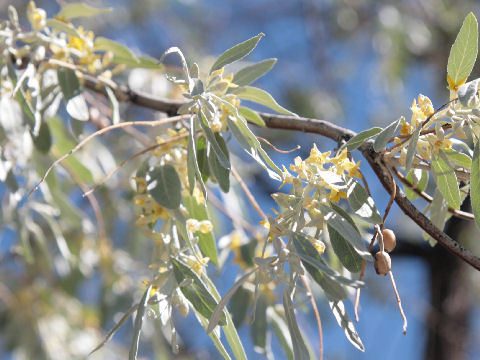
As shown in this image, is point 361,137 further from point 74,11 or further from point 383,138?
point 74,11

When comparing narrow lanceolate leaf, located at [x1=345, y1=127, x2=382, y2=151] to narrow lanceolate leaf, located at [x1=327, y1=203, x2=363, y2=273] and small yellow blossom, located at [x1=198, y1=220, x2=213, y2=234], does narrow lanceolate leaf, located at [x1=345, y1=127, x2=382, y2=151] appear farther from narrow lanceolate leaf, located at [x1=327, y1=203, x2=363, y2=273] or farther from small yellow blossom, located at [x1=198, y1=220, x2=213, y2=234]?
small yellow blossom, located at [x1=198, y1=220, x2=213, y2=234]

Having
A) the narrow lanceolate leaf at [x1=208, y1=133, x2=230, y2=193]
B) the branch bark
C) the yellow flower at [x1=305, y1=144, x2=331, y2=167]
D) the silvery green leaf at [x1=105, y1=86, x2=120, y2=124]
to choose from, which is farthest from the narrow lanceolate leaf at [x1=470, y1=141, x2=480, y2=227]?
the silvery green leaf at [x1=105, y1=86, x2=120, y2=124]

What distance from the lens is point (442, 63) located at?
2934mm

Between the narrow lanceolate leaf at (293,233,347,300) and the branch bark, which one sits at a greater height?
the branch bark

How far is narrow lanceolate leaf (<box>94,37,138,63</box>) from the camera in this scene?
0.92m

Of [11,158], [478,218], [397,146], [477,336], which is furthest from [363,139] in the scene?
[477,336]

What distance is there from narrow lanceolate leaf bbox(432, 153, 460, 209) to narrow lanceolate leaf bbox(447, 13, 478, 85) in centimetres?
8

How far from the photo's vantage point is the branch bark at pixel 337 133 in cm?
59

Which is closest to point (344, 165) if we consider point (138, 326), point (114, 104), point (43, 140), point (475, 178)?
point (475, 178)

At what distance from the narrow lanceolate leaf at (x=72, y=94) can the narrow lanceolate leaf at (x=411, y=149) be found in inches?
18.8

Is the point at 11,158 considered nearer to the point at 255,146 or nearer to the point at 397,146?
the point at 255,146

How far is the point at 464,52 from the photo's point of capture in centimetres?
61

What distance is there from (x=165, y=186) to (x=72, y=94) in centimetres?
25

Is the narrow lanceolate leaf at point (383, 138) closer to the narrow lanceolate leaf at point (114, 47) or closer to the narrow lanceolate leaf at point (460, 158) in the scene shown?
the narrow lanceolate leaf at point (460, 158)
